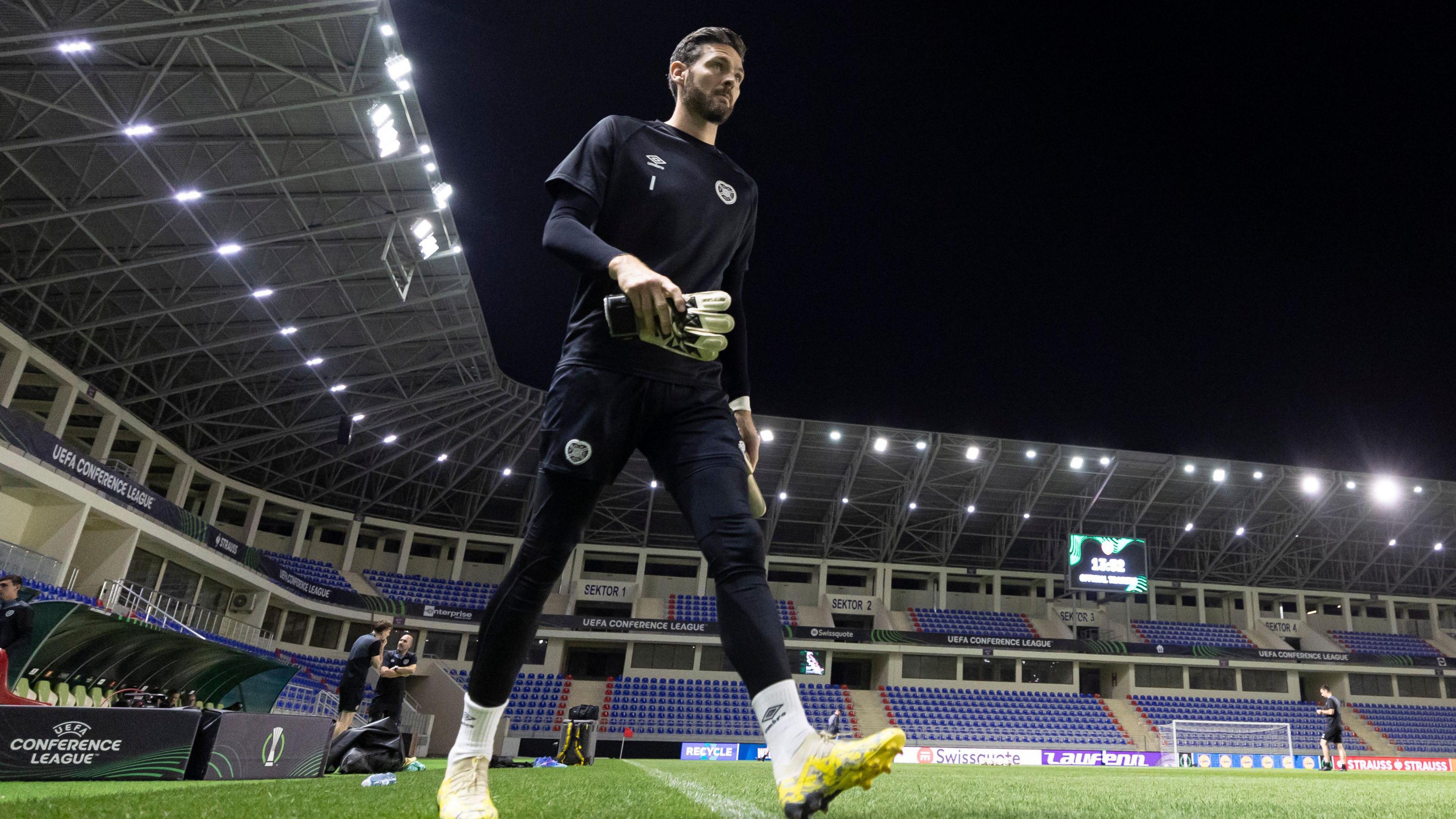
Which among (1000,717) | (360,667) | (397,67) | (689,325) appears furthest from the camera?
(1000,717)

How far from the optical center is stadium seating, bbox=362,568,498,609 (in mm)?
34719

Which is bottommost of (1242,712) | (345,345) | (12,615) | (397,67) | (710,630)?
(12,615)

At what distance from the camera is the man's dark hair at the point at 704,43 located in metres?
2.48

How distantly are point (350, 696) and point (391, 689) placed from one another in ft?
3.26

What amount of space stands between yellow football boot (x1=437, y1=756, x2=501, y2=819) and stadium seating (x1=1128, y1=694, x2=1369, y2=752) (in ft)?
125

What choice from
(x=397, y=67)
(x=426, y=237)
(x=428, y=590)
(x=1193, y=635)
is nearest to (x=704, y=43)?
(x=397, y=67)

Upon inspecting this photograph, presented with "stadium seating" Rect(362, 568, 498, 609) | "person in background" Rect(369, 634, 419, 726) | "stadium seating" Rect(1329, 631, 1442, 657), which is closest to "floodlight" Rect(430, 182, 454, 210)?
"person in background" Rect(369, 634, 419, 726)

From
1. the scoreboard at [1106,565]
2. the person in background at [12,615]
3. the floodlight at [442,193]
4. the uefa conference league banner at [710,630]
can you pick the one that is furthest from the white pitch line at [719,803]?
the scoreboard at [1106,565]

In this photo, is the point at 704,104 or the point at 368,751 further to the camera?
the point at 368,751

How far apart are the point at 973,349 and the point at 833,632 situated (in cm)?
1415

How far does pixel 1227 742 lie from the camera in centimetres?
2758

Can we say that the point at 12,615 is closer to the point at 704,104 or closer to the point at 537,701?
the point at 704,104

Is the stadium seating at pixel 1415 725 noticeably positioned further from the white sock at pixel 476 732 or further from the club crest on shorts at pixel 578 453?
the club crest on shorts at pixel 578 453

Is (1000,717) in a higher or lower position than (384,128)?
lower
